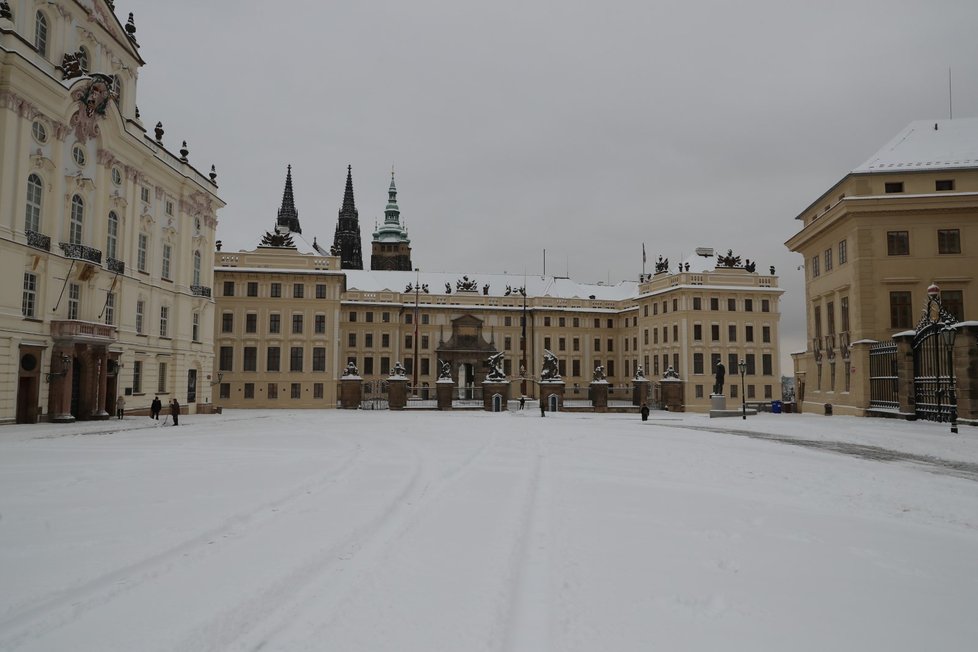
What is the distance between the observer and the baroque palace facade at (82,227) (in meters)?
26.0

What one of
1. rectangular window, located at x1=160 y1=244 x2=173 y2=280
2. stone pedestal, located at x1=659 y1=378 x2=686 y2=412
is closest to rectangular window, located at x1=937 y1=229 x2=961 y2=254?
stone pedestal, located at x1=659 y1=378 x2=686 y2=412

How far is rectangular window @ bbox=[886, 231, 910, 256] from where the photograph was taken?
103 ft

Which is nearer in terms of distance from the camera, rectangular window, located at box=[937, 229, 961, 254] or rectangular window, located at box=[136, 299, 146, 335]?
rectangular window, located at box=[937, 229, 961, 254]

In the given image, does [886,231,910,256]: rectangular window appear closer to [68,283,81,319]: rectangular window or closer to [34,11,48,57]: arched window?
[68,283,81,319]: rectangular window

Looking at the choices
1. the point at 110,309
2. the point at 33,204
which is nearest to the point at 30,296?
the point at 33,204

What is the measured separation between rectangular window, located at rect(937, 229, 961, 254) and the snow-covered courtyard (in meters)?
21.7

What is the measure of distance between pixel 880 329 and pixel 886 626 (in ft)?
101

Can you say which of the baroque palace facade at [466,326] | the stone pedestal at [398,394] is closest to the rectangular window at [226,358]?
the baroque palace facade at [466,326]

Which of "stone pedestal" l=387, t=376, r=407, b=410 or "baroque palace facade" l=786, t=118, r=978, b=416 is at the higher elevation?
"baroque palace facade" l=786, t=118, r=978, b=416

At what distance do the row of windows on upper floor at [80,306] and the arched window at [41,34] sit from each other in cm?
1057

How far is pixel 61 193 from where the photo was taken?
28.7 m

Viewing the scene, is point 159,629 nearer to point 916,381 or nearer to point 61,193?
point 916,381

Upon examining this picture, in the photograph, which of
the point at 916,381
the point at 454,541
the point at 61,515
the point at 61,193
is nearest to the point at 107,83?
the point at 61,193

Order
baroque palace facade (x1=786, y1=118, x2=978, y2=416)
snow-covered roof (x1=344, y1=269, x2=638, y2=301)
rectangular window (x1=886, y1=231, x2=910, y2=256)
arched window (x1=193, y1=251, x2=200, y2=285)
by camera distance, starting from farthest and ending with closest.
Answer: snow-covered roof (x1=344, y1=269, x2=638, y2=301) < arched window (x1=193, y1=251, x2=200, y2=285) < rectangular window (x1=886, y1=231, x2=910, y2=256) < baroque palace facade (x1=786, y1=118, x2=978, y2=416)
